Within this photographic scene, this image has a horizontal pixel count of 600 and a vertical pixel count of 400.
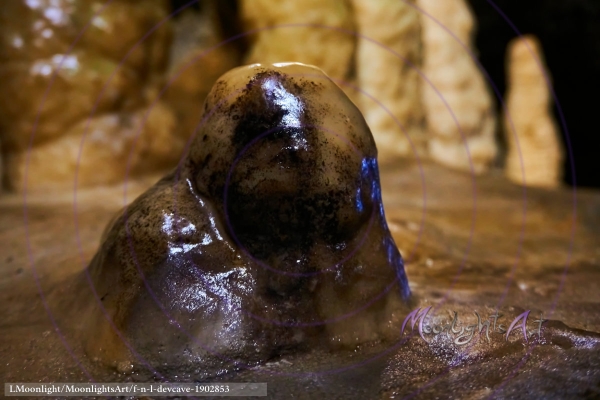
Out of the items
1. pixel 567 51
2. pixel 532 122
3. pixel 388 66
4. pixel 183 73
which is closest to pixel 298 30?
pixel 388 66

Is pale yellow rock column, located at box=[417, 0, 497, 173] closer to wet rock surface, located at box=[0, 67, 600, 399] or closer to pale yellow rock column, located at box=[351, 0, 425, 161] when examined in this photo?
pale yellow rock column, located at box=[351, 0, 425, 161]

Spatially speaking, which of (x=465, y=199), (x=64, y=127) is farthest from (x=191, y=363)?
(x=64, y=127)

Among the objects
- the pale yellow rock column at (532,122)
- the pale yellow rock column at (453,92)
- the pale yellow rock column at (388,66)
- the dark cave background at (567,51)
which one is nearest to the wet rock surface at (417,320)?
the pale yellow rock column at (388,66)

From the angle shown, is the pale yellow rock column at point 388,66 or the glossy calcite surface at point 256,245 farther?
the pale yellow rock column at point 388,66

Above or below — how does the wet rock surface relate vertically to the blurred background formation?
below

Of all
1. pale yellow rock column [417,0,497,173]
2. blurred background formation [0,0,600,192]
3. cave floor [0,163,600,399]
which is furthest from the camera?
pale yellow rock column [417,0,497,173]

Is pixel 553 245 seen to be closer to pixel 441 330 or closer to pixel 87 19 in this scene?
pixel 441 330

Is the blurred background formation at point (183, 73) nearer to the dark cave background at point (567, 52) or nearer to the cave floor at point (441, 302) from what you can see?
the cave floor at point (441, 302)

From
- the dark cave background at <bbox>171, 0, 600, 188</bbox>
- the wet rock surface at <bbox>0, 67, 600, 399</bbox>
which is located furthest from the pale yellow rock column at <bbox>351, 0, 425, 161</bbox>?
the dark cave background at <bbox>171, 0, 600, 188</bbox>
